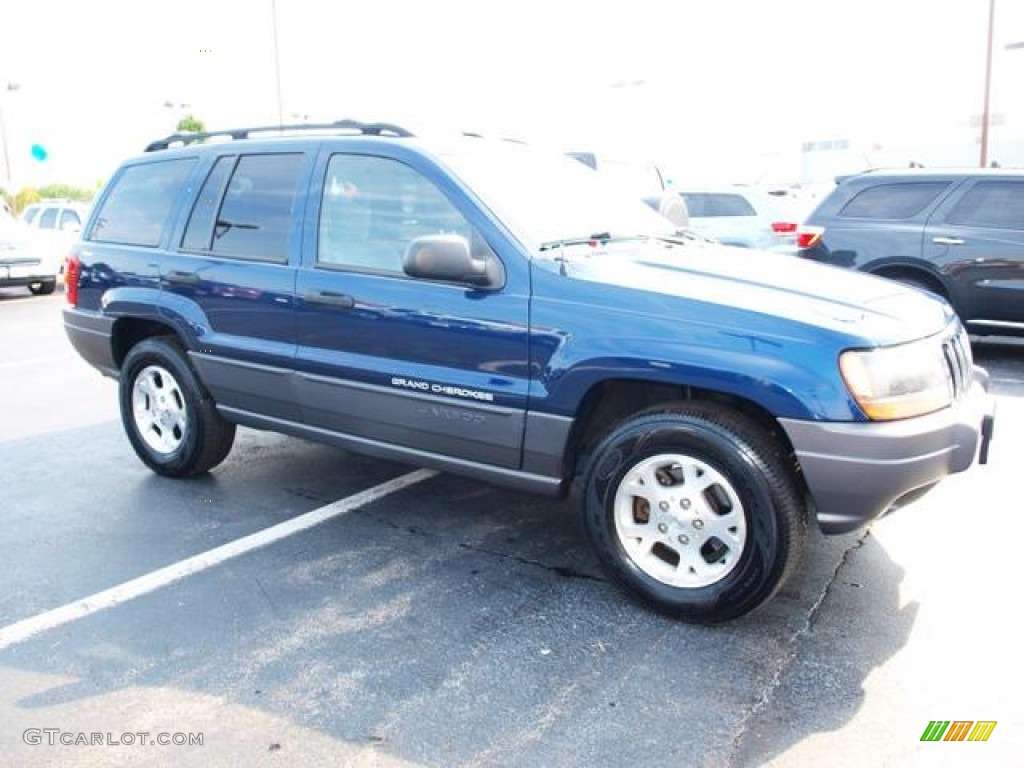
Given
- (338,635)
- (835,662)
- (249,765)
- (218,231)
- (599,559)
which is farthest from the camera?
(218,231)

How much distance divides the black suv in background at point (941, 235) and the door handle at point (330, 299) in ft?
18.5

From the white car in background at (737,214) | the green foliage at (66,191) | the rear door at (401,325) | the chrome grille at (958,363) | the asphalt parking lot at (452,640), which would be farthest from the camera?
the green foliage at (66,191)

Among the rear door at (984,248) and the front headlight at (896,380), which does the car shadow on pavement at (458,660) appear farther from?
the rear door at (984,248)

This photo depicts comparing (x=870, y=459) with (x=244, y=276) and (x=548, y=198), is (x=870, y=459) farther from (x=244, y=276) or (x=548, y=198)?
(x=244, y=276)

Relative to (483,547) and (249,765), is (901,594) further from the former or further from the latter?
(249,765)

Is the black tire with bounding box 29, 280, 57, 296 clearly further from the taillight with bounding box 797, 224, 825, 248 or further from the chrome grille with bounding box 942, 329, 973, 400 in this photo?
the chrome grille with bounding box 942, 329, 973, 400

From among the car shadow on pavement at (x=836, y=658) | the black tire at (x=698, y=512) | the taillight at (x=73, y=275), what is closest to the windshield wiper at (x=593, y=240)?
the black tire at (x=698, y=512)

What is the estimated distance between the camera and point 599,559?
3.62m

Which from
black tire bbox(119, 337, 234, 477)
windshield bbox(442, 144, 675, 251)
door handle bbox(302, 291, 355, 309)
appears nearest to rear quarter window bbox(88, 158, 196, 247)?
black tire bbox(119, 337, 234, 477)

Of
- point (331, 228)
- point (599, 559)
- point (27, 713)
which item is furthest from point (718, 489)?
point (27, 713)

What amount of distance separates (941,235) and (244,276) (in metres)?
6.30

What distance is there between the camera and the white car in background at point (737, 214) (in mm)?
13188

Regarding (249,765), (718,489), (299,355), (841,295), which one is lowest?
(249,765)

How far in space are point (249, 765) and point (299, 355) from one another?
210cm
